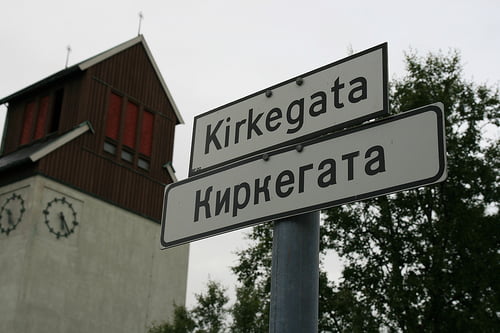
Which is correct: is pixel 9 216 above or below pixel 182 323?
above

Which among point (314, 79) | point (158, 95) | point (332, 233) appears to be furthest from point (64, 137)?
point (314, 79)

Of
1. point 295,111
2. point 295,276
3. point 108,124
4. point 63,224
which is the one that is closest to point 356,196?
point 295,276

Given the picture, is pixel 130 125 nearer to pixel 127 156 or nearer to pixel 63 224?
pixel 127 156

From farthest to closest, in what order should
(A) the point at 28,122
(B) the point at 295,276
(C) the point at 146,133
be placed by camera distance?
1. (C) the point at 146,133
2. (A) the point at 28,122
3. (B) the point at 295,276

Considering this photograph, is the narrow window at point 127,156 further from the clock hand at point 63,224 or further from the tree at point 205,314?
the tree at point 205,314

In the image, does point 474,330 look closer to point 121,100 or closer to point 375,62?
point 375,62

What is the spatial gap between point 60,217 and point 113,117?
5234mm

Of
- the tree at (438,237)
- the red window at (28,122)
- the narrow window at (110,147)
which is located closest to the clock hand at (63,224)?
the narrow window at (110,147)

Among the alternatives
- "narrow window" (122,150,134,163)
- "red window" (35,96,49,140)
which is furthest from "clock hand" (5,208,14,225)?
Answer: "narrow window" (122,150,134,163)

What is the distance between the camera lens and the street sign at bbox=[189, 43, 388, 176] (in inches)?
139

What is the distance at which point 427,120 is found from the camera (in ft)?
10.5

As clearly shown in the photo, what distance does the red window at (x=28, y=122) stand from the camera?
29594mm

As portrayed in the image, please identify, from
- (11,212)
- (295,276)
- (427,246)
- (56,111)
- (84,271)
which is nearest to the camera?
(295,276)

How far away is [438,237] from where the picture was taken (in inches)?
731
